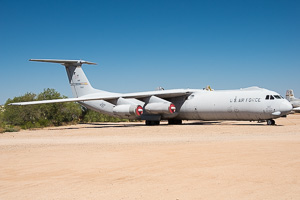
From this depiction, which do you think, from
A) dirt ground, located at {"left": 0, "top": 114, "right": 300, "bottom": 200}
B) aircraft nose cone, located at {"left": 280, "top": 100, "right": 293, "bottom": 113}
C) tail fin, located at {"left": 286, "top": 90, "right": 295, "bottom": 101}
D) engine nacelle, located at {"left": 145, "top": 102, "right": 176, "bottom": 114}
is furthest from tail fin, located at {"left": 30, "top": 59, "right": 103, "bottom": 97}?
tail fin, located at {"left": 286, "top": 90, "right": 295, "bottom": 101}

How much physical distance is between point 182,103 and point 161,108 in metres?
1.94

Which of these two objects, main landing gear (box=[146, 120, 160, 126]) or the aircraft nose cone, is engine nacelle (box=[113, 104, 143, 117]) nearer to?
main landing gear (box=[146, 120, 160, 126])

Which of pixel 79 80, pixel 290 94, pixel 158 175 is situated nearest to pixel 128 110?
pixel 79 80

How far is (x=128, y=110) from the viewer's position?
2944 cm

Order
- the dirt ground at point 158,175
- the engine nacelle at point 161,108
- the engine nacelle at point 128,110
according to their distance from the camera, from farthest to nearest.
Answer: the engine nacelle at point 128,110 < the engine nacelle at point 161,108 < the dirt ground at point 158,175

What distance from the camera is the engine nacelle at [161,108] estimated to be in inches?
1128

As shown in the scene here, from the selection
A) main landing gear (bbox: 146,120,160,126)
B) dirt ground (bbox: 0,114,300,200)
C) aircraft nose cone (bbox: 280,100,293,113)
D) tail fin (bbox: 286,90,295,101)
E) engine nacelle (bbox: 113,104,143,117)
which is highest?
tail fin (bbox: 286,90,295,101)

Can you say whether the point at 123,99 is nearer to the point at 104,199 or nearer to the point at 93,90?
the point at 93,90

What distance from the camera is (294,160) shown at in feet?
27.1

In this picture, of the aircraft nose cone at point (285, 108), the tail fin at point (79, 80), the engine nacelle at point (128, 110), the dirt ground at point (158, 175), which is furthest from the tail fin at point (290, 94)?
the dirt ground at point (158, 175)

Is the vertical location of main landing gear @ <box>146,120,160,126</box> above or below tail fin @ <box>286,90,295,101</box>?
below

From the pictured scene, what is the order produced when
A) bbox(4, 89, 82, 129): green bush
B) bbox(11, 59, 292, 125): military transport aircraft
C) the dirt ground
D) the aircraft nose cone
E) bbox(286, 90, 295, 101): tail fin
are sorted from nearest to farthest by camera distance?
the dirt ground → the aircraft nose cone → bbox(11, 59, 292, 125): military transport aircraft → bbox(4, 89, 82, 129): green bush → bbox(286, 90, 295, 101): tail fin

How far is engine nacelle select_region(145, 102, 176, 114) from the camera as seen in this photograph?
94.0 ft

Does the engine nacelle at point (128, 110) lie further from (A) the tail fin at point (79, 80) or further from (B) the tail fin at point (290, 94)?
(B) the tail fin at point (290, 94)
